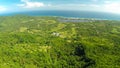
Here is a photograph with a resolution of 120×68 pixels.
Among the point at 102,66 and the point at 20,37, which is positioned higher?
the point at 20,37

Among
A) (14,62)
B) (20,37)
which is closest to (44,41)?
(20,37)

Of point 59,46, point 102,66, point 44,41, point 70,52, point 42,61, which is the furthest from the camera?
point 44,41

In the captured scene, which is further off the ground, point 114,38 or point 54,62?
point 114,38

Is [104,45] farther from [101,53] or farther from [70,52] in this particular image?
[70,52]

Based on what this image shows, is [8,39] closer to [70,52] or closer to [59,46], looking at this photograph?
[59,46]

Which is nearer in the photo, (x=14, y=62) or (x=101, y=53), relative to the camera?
(x=14, y=62)

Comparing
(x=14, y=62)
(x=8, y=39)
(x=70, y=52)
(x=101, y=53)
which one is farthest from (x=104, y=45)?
(x=8, y=39)

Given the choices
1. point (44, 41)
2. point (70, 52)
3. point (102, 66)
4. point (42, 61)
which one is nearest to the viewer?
point (102, 66)

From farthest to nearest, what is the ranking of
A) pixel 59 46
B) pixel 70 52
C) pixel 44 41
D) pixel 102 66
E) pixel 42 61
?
pixel 44 41 → pixel 59 46 → pixel 70 52 → pixel 42 61 → pixel 102 66

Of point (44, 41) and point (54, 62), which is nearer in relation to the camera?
point (54, 62)
